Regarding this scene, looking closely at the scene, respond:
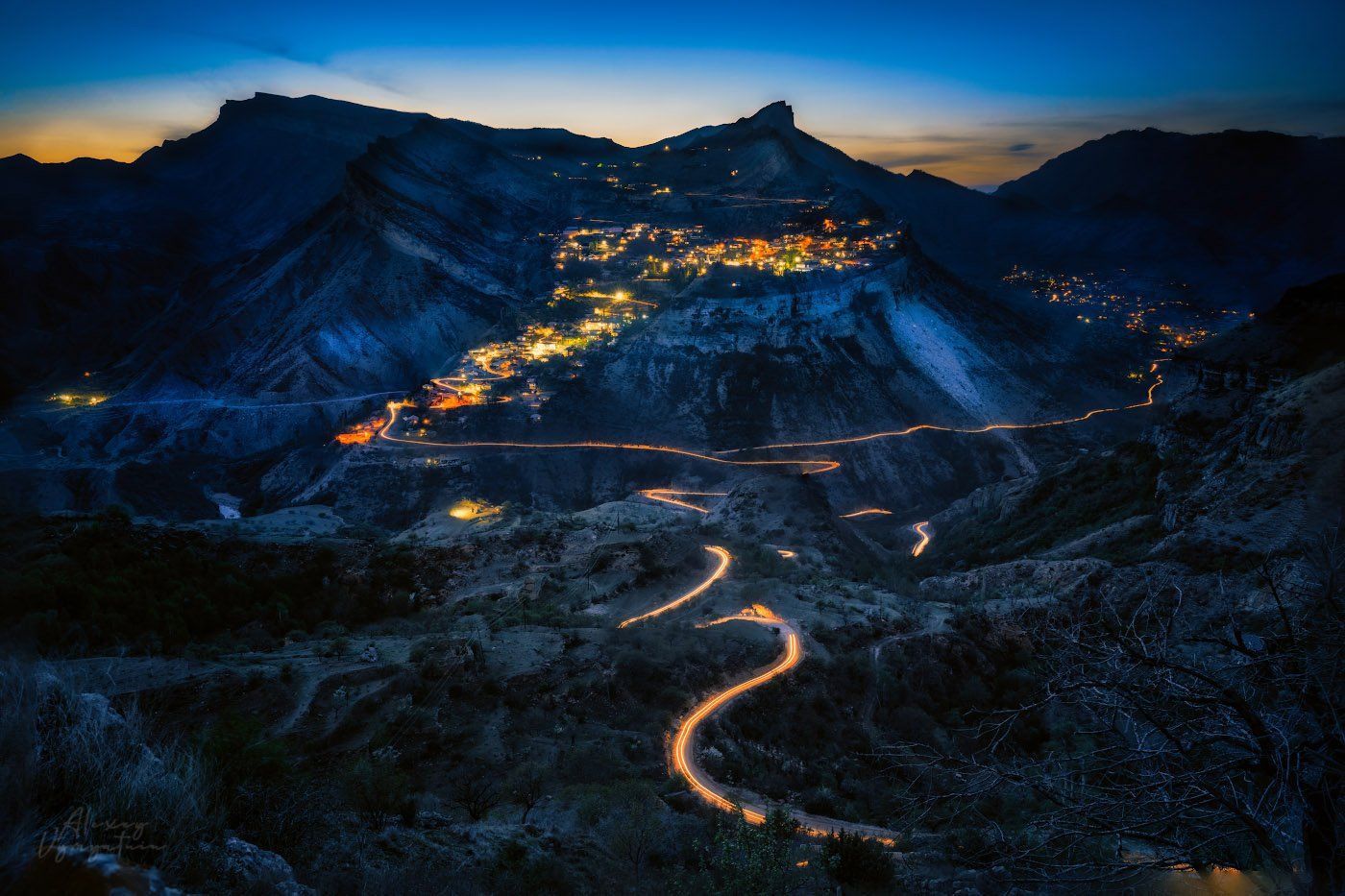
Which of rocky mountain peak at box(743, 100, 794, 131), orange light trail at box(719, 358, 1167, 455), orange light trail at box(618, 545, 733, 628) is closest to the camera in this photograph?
orange light trail at box(618, 545, 733, 628)

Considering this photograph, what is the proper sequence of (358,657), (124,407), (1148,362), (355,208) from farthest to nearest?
(1148,362), (355,208), (124,407), (358,657)

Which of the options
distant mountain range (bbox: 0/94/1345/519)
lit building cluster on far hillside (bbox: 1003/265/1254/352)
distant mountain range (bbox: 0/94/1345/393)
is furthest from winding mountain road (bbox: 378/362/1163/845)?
lit building cluster on far hillside (bbox: 1003/265/1254/352)

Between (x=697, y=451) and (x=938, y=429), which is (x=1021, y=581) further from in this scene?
(x=938, y=429)

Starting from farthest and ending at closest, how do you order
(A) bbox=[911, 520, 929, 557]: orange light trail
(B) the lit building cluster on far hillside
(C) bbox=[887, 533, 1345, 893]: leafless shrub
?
(B) the lit building cluster on far hillside < (A) bbox=[911, 520, 929, 557]: orange light trail < (C) bbox=[887, 533, 1345, 893]: leafless shrub

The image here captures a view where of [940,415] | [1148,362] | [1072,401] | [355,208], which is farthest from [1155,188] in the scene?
[355,208]

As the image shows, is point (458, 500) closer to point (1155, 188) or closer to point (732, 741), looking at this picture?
point (732, 741)

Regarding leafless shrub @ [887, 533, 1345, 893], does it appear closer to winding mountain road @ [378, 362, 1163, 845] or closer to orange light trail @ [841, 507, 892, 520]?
winding mountain road @ [378, 362, 1163, 845]

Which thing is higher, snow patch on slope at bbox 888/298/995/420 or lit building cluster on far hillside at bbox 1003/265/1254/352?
lit building cluster on far hillside at bbox 1003/265/1254/352

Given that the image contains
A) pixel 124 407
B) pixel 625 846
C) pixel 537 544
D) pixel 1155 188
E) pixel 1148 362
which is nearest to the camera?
pixel 625 846
